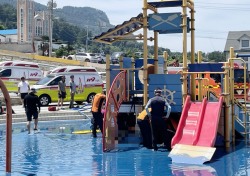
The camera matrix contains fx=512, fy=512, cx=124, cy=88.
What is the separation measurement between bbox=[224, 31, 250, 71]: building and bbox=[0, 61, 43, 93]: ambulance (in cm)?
3574

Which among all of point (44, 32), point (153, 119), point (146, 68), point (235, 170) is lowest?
point (235, 170)

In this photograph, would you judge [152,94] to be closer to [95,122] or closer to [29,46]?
[95,122]

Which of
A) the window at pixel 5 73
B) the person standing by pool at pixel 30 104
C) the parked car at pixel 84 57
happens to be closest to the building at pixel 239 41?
the parked car at pixel 84 57

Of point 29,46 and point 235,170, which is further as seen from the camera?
point 29,46

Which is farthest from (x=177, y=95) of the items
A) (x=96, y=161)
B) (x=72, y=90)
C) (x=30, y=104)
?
(x=72, y=90)

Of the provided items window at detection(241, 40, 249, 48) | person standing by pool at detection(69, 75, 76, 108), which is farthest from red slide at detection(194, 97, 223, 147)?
window at detection(241, 40, 249, 48)

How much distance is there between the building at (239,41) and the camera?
220 ft

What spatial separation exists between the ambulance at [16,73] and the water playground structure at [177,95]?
17.4 m

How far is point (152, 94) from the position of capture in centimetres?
1500

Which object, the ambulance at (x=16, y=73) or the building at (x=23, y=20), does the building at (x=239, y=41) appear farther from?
the building at (x=23, y=20)

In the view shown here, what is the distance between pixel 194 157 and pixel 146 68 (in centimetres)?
387

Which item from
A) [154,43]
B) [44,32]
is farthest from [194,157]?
[44,32]

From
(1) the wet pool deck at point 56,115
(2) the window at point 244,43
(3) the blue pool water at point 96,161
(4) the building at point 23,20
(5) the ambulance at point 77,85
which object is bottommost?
(3) the blue pool water at point 96,161

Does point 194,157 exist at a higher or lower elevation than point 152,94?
lower
